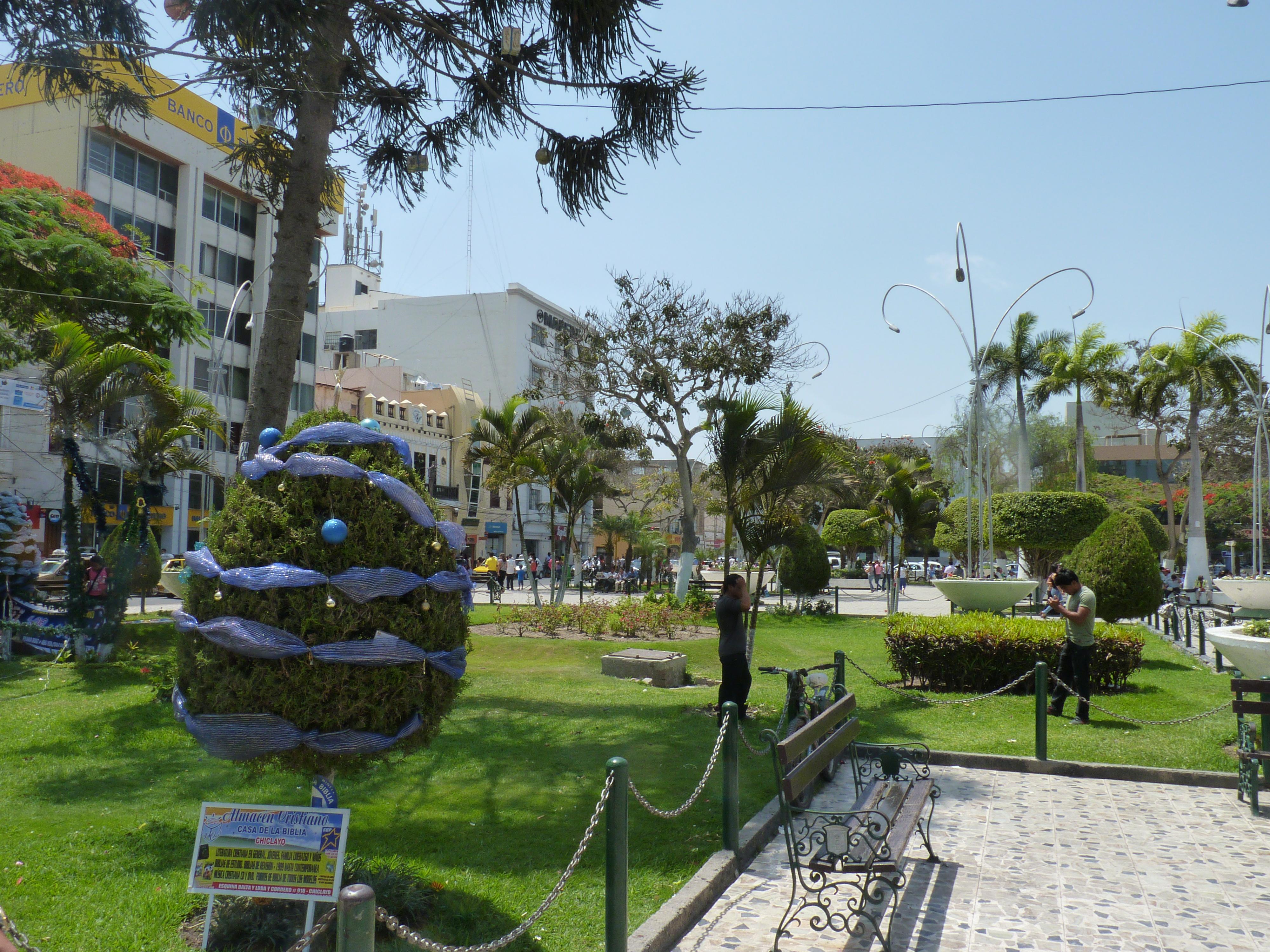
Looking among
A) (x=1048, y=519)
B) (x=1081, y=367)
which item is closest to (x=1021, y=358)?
(x=1081, y=367)

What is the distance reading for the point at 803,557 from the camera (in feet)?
80.7

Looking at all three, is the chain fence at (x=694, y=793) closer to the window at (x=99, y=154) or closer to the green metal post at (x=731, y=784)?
the green metal post at (x=731, y=784)

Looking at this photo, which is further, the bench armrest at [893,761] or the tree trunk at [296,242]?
the tree trunk at [296,242]

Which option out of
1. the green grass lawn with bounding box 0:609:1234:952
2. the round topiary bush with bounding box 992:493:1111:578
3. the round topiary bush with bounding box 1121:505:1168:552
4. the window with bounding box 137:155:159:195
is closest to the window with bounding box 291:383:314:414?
the window with bounding box 137:155:159:195

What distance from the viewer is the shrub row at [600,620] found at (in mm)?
16594

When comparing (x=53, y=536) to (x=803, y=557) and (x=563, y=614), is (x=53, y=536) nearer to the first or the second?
(x=563, y=614)

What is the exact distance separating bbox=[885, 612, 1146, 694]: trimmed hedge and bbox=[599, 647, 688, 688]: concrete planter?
2.73 m

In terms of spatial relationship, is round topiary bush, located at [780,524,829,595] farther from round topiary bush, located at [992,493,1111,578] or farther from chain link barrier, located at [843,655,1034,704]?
chain link barrier, located at [843,655,1034,704]

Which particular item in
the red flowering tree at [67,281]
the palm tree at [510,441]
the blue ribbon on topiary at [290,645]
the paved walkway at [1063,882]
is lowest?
the paved walkway at [1063,882]

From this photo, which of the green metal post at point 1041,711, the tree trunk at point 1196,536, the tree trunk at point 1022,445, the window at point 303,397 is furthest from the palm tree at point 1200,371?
the window at point 303,397

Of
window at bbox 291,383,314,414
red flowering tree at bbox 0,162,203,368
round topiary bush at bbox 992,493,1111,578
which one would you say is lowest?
round topiary bush at bbox 992,493,1111,578

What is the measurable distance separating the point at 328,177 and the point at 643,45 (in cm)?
372

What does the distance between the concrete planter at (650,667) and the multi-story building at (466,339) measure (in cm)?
4380

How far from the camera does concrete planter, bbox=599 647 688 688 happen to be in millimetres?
11773
